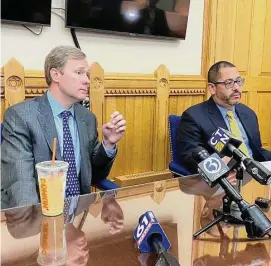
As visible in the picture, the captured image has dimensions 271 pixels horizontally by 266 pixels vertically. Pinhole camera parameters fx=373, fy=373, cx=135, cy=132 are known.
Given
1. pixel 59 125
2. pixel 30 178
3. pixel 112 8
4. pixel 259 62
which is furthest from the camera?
pixel 259 62

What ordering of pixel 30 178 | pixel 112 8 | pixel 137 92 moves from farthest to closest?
pixel 137 92, pixel 112 8, pixel 30 178

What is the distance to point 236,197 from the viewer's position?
3.35 ft

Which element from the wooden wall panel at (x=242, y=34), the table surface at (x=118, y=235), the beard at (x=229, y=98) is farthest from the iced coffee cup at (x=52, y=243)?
the wooden wall panel at (x=242, y=34)

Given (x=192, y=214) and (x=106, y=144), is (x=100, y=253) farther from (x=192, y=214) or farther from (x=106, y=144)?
(x=106, y=144)

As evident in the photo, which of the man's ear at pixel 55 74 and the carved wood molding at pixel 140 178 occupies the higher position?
the man's ear at pixel 55 74

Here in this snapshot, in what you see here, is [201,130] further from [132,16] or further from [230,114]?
[132,16]

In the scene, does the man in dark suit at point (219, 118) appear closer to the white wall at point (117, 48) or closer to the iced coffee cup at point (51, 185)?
the white wall at point (117, 48)

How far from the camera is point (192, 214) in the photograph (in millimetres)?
1212

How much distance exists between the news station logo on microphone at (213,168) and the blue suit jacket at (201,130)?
3.71 feet

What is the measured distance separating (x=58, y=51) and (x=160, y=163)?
157cm

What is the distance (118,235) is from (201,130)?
1402 mm

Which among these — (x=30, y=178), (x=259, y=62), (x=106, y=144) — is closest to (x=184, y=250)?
(x=30, y=178)

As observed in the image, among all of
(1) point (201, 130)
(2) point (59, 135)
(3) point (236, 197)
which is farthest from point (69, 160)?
(1) point (201, 130)

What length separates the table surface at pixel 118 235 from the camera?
900 millimetres
